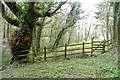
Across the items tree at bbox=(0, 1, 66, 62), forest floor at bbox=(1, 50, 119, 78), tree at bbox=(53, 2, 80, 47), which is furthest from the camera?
tree at bbox=(53, 2, 80, 47)

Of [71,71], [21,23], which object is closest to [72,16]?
[21,23]

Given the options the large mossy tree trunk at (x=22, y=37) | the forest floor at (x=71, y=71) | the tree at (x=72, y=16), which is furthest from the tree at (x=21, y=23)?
the tree at (x=72, y=16)

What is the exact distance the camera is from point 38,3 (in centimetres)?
856

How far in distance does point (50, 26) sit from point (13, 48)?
999 centimetres

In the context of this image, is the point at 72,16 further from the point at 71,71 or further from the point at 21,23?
the point at 71,71

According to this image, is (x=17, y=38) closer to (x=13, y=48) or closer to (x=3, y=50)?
(x=13, y=48)

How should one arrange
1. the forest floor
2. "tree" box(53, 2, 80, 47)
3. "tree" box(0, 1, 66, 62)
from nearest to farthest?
1. the forest floor
2. "tree" box(0, 1, 66, 62)
3. "tree" box(53, 2, 80, 47)

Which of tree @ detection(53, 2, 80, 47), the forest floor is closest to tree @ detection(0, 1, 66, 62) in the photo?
the forest floor

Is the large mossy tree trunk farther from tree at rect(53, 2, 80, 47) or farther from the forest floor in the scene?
tree at rect(53, 2, 80, 47)

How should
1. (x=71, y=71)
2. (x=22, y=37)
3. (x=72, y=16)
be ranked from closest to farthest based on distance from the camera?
1. (x=71, y=71)
2. (x=22, y=37)
3. (x=72, y=16)

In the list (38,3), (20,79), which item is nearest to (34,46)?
(38,3)

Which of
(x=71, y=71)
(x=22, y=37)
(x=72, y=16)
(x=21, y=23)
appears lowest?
(x=71, y=71)

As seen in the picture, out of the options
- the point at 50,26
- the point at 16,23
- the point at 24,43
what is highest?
the point at 50,26

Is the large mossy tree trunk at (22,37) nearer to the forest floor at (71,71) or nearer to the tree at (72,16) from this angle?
the forest floor at (71,71)
